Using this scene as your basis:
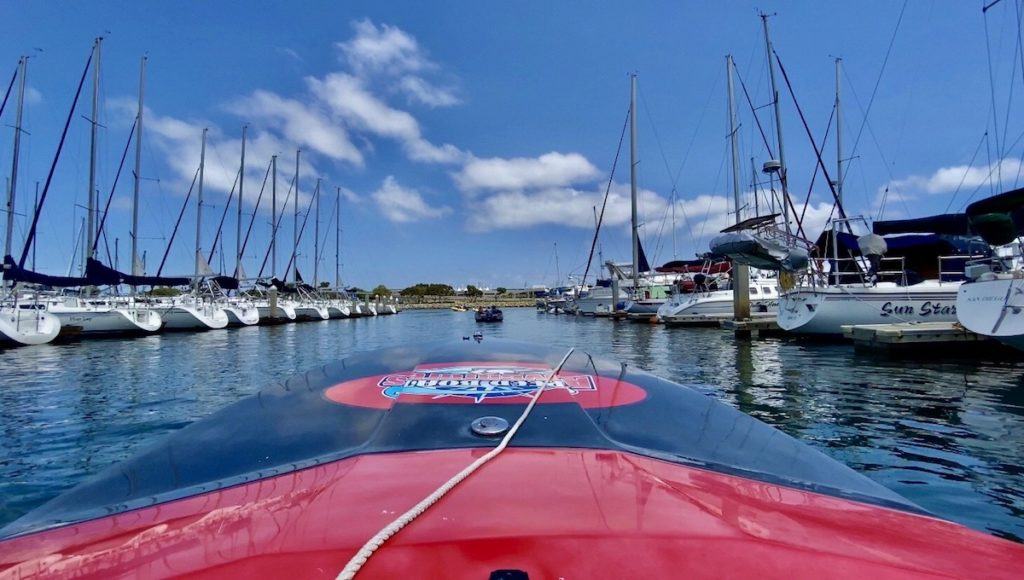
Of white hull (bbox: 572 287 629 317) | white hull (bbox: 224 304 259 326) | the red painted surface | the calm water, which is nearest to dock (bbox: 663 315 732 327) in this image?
the calm water

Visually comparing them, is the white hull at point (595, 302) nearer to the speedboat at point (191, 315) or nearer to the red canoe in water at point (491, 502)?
the speedboat at point (191, 315)

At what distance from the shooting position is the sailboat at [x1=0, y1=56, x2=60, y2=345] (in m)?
19.2

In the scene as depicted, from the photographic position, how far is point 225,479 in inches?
75.0

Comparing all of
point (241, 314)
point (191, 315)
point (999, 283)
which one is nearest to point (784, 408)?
point (999, 283)

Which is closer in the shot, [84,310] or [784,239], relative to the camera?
[784,239]

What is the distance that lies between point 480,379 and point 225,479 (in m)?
1.26

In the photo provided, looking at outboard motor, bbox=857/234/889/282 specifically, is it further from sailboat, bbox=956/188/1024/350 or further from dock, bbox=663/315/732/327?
dock, bbox=663/315/732/327

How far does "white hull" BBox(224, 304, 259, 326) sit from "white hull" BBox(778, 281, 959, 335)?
106 ft

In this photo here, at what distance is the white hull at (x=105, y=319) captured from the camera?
24609 mm

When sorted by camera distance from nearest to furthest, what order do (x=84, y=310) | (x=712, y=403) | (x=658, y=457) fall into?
(x=658, y=457), (x=712, y=403), (x=84, y=310)

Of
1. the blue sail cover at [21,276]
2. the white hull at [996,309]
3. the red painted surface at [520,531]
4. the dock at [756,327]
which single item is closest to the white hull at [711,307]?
the dock at [756,327]

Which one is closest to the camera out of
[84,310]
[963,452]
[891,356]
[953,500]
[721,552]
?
[721,552]

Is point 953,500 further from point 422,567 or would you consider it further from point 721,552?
point 422,567

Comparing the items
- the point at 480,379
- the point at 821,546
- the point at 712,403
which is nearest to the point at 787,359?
the point at 712,403
